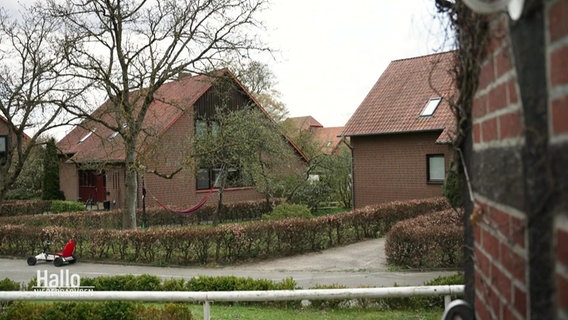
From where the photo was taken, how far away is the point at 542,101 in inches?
44.1

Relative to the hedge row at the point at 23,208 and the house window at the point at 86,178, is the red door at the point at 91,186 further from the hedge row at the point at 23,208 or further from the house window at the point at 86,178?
the hedge row at the point at 23,208

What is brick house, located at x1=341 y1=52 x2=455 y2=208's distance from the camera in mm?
24672

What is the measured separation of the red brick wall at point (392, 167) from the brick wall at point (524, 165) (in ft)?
75.7

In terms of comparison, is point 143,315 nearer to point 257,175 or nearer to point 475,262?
point 475,262

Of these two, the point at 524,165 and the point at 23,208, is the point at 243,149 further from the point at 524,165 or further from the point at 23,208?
the point at 524,165

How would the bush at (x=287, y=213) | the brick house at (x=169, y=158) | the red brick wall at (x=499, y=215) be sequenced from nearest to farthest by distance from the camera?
the red brick wall at (x=499, y=215), the bush at (x=287, y=213), the brick house at (x=169, y=158)

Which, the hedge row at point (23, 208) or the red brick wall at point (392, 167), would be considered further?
the hedge row at point (23, 208)

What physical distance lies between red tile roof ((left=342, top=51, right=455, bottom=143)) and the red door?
18081 mm

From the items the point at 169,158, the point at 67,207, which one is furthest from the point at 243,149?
the point at 67,207

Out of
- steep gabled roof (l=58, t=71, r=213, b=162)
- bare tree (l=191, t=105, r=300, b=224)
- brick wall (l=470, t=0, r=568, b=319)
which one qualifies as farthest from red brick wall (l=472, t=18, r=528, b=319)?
steep gabled roof (l=58, t=71, r=213, b=162)

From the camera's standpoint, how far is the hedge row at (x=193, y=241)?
606 inches

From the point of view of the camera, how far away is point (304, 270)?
45.4ft

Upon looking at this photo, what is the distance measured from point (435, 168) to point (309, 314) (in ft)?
58.1

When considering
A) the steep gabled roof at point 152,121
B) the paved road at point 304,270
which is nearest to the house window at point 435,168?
the paved road at point 304,270
